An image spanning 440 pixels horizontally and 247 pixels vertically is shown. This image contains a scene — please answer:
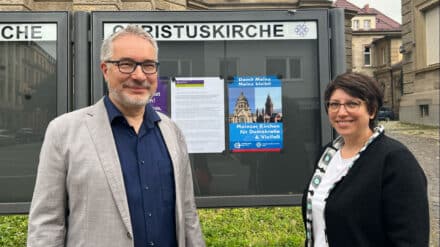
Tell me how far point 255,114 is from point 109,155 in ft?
5.20

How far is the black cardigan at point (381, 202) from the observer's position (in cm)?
188

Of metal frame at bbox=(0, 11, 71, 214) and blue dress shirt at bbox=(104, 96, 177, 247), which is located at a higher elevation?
metal frame at bbox=(0, 11, 71, 214)

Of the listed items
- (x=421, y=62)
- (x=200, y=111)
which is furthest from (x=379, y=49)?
(x=200, y=111)

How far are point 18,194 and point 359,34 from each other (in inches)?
2322

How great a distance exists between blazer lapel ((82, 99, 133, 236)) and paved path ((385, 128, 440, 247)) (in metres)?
4.55

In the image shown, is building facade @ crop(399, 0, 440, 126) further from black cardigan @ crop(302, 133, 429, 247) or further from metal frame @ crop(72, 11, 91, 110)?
black cardigan @ crop(302, 133, 429, 247)

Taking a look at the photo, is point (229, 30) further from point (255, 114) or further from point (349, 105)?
point (349, 105)

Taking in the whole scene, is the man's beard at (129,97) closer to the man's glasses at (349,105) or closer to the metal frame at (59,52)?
the man's glasses at (349,105)

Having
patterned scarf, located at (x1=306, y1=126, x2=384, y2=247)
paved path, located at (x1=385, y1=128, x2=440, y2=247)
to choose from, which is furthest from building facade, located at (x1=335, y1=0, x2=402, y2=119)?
patterned scarf, located at (x1=306, y1=126, x2=384, y2=247)

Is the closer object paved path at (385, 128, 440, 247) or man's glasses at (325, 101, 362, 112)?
man's glasses at (325, 101, 362, 112)

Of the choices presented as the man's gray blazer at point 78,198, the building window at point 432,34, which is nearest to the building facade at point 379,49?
the building window at point 432,34

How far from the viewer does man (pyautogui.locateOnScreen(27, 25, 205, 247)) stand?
72.0 inches

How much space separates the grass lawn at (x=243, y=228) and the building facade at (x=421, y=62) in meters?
14.4

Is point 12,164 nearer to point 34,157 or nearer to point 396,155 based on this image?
point 34,157
